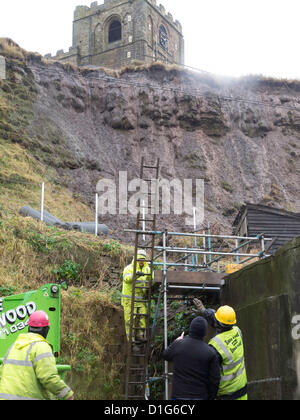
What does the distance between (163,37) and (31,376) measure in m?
50.2

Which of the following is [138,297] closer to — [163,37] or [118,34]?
[118,34]

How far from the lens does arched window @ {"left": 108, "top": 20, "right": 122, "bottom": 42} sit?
4925 centimetres

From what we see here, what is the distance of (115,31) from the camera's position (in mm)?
49750

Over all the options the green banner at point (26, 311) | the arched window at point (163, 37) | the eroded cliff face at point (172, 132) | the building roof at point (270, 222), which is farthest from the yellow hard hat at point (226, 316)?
the arched window at point (163, 37)

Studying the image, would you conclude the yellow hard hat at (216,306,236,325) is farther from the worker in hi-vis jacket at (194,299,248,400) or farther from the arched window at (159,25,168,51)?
the arched window at (159,25,168,51)

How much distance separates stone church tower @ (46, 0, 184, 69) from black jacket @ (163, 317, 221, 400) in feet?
142

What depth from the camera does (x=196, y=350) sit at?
5688 mm

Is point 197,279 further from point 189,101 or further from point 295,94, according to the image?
point 295,94

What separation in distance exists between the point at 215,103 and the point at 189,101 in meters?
2.03

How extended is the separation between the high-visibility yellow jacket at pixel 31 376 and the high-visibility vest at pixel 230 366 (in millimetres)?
1796

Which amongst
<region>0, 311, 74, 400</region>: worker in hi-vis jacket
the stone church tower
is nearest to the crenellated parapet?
the stone church tower

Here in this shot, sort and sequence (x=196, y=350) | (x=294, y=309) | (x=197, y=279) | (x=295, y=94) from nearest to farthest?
(x=196, y=350), (x=294, y=309), (x=197, y=279), (x=295, y=94)
